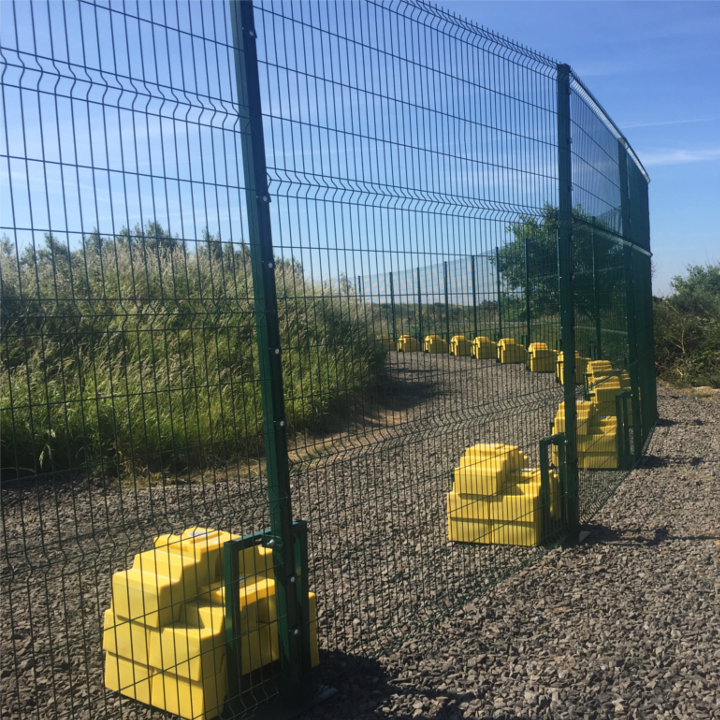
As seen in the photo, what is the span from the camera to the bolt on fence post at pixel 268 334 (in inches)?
122

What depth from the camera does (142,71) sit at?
8.91 ft

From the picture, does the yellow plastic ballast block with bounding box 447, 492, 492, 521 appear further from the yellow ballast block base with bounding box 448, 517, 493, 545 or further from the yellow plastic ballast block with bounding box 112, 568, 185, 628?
the yellow plastic ballast block with bounding box 112, 568, 185, 628

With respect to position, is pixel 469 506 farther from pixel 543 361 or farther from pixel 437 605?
pixel 543 361

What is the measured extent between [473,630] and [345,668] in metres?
0.84

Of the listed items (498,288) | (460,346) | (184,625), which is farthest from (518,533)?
(184,625)

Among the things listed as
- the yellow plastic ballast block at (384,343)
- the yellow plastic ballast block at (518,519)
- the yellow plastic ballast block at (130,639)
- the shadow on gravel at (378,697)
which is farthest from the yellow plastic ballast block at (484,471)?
the yellow plastic ballast block at (130,639)

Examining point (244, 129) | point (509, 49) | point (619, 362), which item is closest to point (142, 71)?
point (244, 129)

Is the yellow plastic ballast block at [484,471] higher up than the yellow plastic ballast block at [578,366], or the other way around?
the yellow plastic ballast block at [578,366]

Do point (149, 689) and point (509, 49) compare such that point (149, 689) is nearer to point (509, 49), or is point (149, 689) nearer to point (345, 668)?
point (345, 668)

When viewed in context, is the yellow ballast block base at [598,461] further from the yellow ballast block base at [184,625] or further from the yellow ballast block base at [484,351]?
the yellow ballast block base at [184,625]

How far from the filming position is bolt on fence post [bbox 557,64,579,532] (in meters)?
5.62

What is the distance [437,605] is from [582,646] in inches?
33.9

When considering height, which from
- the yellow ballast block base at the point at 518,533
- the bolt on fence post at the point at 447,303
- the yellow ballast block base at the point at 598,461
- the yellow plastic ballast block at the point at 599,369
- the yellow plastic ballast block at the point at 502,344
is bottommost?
the yellow ballast block base at the point at 518,533

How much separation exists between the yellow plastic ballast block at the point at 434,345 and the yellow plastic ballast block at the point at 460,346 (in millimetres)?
74
